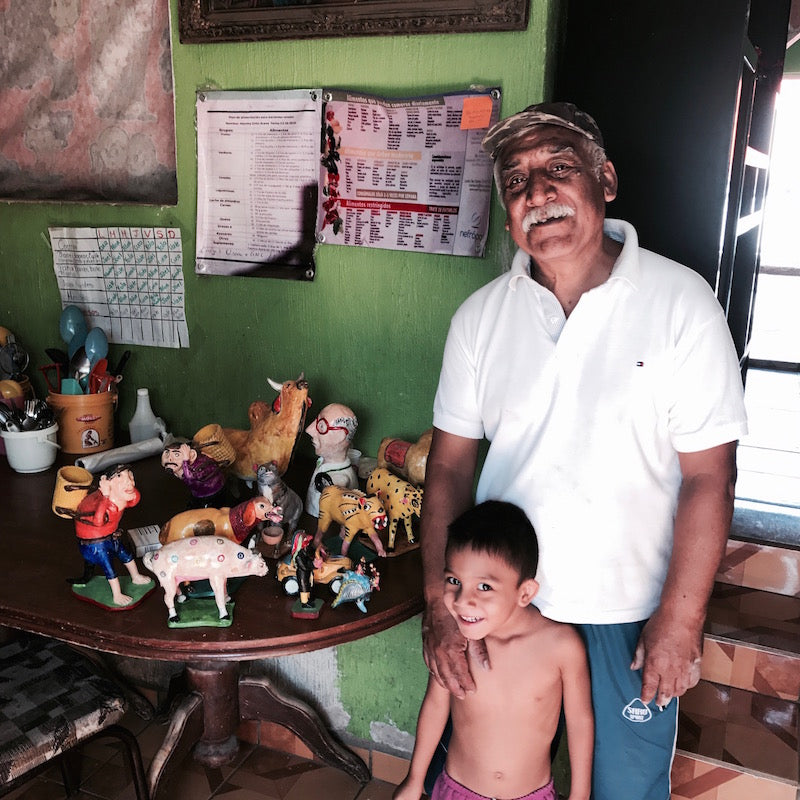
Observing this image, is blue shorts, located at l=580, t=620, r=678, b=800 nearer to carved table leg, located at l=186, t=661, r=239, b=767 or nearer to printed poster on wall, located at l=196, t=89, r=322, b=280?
carved table leg, located at l=186, t=661, r=239, b=767

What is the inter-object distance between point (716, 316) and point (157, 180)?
1.62 m

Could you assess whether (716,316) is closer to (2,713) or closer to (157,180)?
(157,180)

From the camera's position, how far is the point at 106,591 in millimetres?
1529

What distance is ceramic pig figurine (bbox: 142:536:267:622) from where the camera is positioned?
1.45m

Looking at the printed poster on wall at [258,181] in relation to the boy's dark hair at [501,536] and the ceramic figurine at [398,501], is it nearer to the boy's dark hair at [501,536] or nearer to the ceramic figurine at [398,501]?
the ceramic figurine at [398,501]

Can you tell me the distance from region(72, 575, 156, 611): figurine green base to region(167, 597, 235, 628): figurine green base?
90 mm

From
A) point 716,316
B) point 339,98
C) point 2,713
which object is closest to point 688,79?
point 716,316

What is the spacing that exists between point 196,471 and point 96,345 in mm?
721

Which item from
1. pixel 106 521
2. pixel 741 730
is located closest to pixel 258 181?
pixel 106 521

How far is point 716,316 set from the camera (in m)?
1.35

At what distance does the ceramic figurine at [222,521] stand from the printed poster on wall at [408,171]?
78cm

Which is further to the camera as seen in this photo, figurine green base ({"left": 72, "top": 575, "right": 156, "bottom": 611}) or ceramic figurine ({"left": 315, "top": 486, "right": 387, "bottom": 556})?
ceramic figurine ({"left": 315, "top": 486, "right": 387, "bottom": 556})

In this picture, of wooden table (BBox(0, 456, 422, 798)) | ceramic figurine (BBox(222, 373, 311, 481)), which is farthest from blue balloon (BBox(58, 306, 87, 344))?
ceramic figurine (BBox(222, 373, 311, 481))

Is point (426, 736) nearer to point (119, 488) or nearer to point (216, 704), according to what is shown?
point (216, 704)
